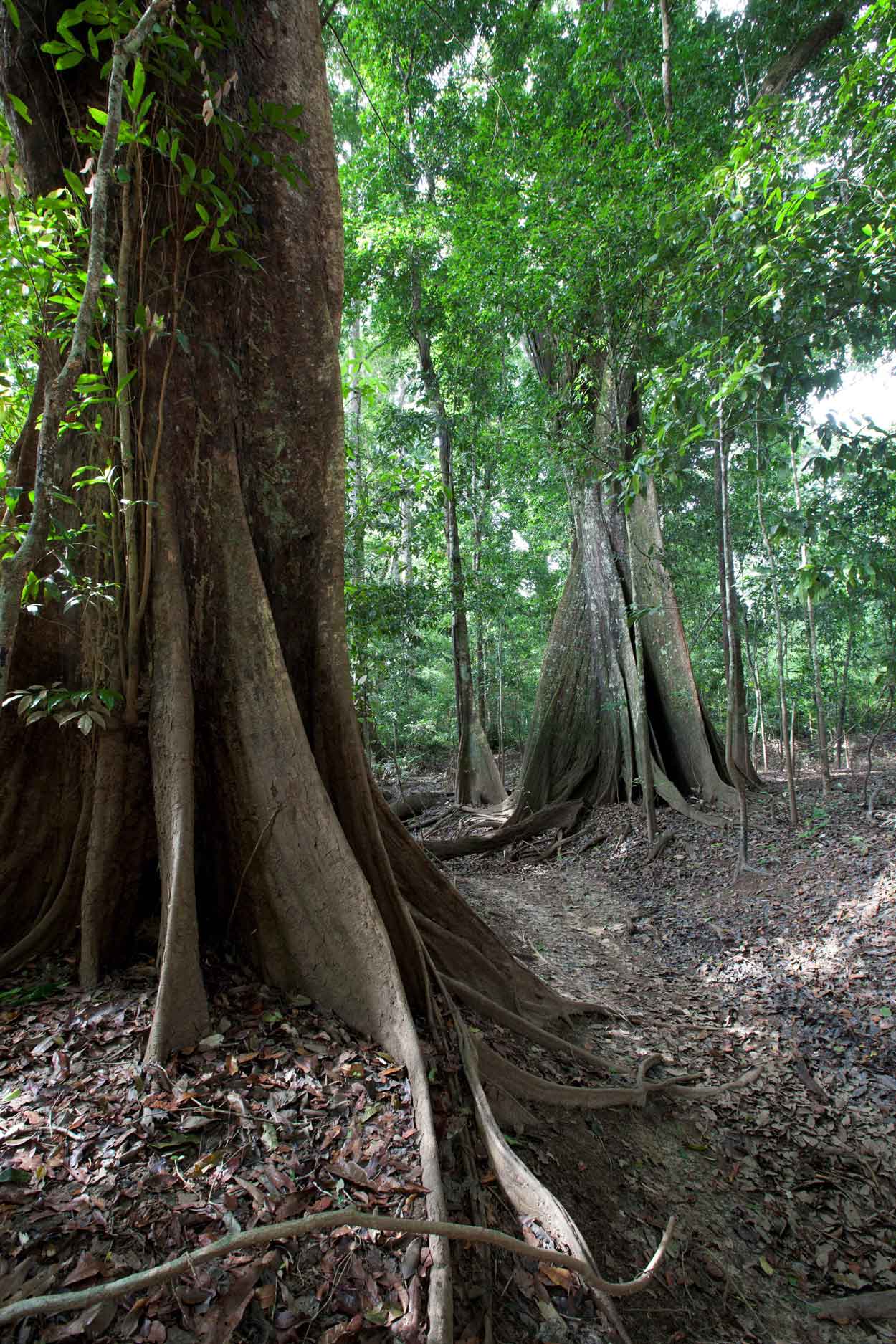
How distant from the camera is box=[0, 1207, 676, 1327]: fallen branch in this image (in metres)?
1.24

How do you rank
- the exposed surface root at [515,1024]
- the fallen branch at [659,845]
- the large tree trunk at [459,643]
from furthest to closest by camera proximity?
the large tree trunk at [459,643]
the fallen branch at [659,845]
the exposed surface root at [515,1024]

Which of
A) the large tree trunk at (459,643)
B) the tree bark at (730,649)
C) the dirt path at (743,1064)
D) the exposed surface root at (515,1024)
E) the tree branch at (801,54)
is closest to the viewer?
the dirt path at (743,1064)

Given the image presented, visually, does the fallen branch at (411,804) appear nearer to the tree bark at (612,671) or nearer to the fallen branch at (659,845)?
the tree bark at (612,671)

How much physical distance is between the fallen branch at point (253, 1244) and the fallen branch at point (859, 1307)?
1050 millimetres

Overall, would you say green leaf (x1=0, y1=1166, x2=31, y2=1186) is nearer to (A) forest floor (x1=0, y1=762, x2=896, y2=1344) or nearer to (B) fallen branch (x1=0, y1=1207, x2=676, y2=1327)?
(A) forest floor (x1=0, y1=762, x2=896, y2=1344)

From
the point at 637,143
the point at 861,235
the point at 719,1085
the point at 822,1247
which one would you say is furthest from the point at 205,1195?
the point at 637,143

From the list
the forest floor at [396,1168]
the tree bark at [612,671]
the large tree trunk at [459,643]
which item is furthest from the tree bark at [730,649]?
the large tree trunk at [459,643]

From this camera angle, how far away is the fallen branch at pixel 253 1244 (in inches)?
48.9

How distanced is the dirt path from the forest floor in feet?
0.04

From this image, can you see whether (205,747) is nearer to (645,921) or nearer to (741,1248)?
(741,1248)

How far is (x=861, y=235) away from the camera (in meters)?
4.12

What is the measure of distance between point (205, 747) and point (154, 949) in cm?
90

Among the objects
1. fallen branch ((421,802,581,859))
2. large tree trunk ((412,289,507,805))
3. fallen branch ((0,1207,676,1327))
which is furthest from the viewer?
large tree trunk ((412,289,507,805))

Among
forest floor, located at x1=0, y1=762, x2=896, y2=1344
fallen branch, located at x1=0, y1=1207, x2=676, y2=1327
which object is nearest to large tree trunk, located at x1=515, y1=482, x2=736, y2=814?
forest floor, located at x1=0, y1=762, x2=896, y2=1344
